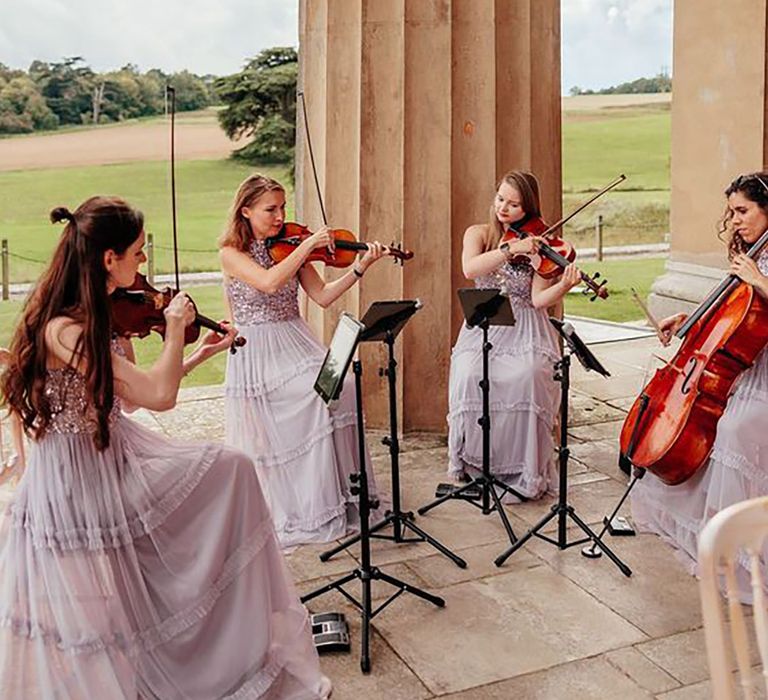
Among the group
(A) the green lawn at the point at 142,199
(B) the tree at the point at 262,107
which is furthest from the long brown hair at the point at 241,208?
(B) the tree at the point at 262,107

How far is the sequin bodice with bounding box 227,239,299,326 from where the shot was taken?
4.68 m

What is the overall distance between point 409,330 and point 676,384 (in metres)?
2.27

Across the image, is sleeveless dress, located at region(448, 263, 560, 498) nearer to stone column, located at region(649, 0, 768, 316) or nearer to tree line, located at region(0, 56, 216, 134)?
stone column, located at region(649, 0, 768, 316)

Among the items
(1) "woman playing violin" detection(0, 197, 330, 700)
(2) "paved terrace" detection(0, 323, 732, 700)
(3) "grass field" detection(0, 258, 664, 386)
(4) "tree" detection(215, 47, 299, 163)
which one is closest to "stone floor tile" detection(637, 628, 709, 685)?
(2) "paved terrace" detection(0, 323, 732, 700)

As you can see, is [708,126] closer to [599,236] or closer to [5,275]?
[5,275]

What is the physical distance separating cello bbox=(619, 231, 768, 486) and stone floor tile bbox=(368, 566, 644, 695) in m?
0.64

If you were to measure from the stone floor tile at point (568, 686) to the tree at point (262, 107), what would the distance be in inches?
242

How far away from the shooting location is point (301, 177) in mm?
6168

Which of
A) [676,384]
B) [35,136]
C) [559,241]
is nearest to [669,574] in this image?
[676,384]

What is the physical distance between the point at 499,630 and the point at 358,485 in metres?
0.73

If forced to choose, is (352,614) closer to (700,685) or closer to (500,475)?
(700,685)

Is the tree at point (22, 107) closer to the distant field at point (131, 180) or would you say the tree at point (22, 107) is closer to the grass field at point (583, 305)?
the distant field at point (131, 180)

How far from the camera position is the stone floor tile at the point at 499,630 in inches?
131

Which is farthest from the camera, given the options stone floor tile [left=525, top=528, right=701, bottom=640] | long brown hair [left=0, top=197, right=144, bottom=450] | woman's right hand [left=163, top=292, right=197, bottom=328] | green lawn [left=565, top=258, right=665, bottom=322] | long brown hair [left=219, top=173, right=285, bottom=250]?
green lawn [left=565, top=258, right=665, bottom=322]
